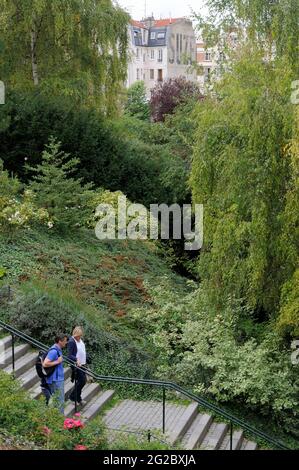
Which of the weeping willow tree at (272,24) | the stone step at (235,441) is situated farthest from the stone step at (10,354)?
the weeping willow tree at (272,24)

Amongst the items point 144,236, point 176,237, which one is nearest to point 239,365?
point 144,236

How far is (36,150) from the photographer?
70.3ft

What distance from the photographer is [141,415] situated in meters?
10.9

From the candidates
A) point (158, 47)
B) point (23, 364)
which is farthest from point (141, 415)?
point (158, 47)

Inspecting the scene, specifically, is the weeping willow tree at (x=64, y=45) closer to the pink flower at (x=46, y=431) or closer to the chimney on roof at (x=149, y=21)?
the pink flower at (x=46, y=431)

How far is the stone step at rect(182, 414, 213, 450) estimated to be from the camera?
10.2 m

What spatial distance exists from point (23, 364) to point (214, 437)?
3407 mm

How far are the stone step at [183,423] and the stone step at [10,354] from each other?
297 cm

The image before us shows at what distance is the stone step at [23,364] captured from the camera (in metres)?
10.9

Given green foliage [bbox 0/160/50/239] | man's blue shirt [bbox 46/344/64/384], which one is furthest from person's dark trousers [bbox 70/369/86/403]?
green foliage [bbox 0/160/50/239]

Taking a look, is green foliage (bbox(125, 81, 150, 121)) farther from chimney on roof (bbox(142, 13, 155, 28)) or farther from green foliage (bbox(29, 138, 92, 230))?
green foliage (bbox(29, 138, 92, 230))

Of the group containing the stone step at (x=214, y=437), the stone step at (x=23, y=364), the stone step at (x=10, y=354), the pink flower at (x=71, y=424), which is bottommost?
the stone step at (x=214, y=437)

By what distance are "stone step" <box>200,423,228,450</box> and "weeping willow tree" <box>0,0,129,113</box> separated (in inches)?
600
